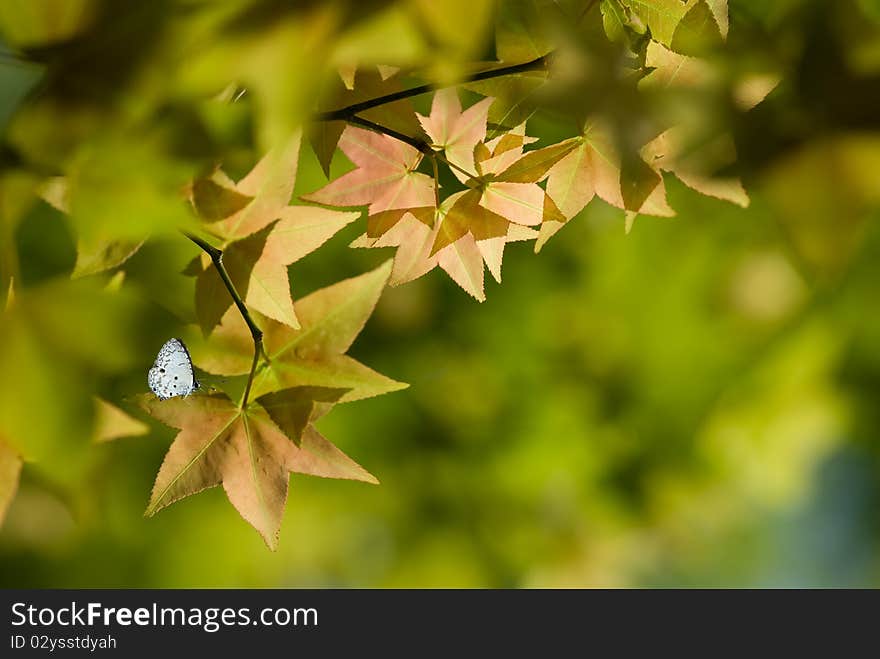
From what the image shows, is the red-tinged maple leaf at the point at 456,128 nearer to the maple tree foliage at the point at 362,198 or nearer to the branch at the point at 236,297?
the maple tree foliage at the point at 362,198

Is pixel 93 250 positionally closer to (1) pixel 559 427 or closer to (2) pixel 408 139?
(2) pixel 408 139

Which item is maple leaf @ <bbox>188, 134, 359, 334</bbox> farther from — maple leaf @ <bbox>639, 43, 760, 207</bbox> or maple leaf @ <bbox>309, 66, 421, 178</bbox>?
maple leaf @ <bbox>639, 43, 760, 207</bbox>

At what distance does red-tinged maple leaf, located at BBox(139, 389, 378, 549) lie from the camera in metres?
0.34

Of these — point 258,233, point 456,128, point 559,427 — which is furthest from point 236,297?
point 559,427

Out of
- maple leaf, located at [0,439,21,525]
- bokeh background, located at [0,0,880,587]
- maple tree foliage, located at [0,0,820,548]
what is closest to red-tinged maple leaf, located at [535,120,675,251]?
maple tree foliage, located at [0,0,820,548]

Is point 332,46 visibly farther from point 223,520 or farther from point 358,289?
point 223,520

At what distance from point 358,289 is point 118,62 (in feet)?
0.60

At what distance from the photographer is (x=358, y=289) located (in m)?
0.39

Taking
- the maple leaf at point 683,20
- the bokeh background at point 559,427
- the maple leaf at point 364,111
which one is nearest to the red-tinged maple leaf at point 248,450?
the maple leaf at point 364,111

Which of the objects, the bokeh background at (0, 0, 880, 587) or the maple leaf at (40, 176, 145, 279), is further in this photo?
the bokeh background at (0, 0, 880, 587)

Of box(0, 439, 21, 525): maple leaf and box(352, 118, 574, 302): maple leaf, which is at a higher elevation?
box(352, 118, 574, 302): maple leaf

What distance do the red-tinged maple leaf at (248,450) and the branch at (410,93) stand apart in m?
0.13

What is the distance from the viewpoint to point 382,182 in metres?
0.37
